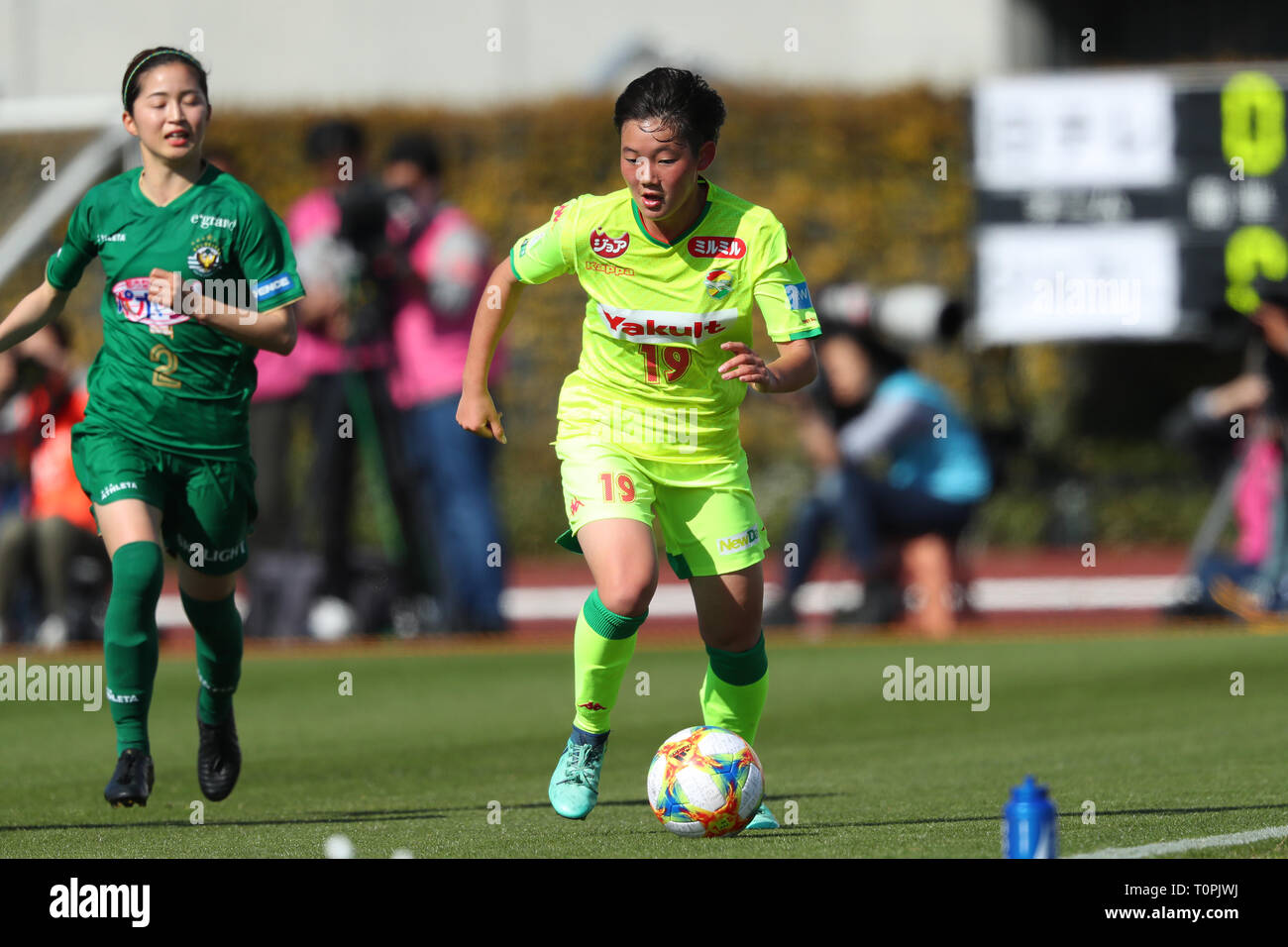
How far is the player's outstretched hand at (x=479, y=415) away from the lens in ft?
22.6

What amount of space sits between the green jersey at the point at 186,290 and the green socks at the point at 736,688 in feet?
5.93

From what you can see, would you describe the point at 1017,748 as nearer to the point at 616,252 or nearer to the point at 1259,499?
the point at 616,252

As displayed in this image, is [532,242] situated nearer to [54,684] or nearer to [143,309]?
[143,309]

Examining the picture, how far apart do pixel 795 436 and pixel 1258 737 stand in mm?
13187

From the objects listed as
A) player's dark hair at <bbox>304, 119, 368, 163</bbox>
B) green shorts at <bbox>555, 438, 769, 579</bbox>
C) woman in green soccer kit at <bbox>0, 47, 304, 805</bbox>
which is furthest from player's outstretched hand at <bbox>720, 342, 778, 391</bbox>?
player's dark hair at <bbox>304, 119, 368, 163</bbox>

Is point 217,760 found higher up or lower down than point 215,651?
lower down

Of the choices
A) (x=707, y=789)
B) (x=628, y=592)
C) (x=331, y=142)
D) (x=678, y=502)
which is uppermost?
(x=331, y=142)

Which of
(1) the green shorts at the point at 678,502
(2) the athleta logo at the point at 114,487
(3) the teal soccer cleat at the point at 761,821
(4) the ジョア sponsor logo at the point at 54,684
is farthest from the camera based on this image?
(4) the ジョア sponsor logo at the point at 54,684

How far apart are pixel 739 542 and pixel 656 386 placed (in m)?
0.54

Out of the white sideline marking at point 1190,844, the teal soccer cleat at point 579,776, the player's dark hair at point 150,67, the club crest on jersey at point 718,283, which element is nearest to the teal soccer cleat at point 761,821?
the teal soccer cleat at point 579,776

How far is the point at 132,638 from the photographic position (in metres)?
7.25
